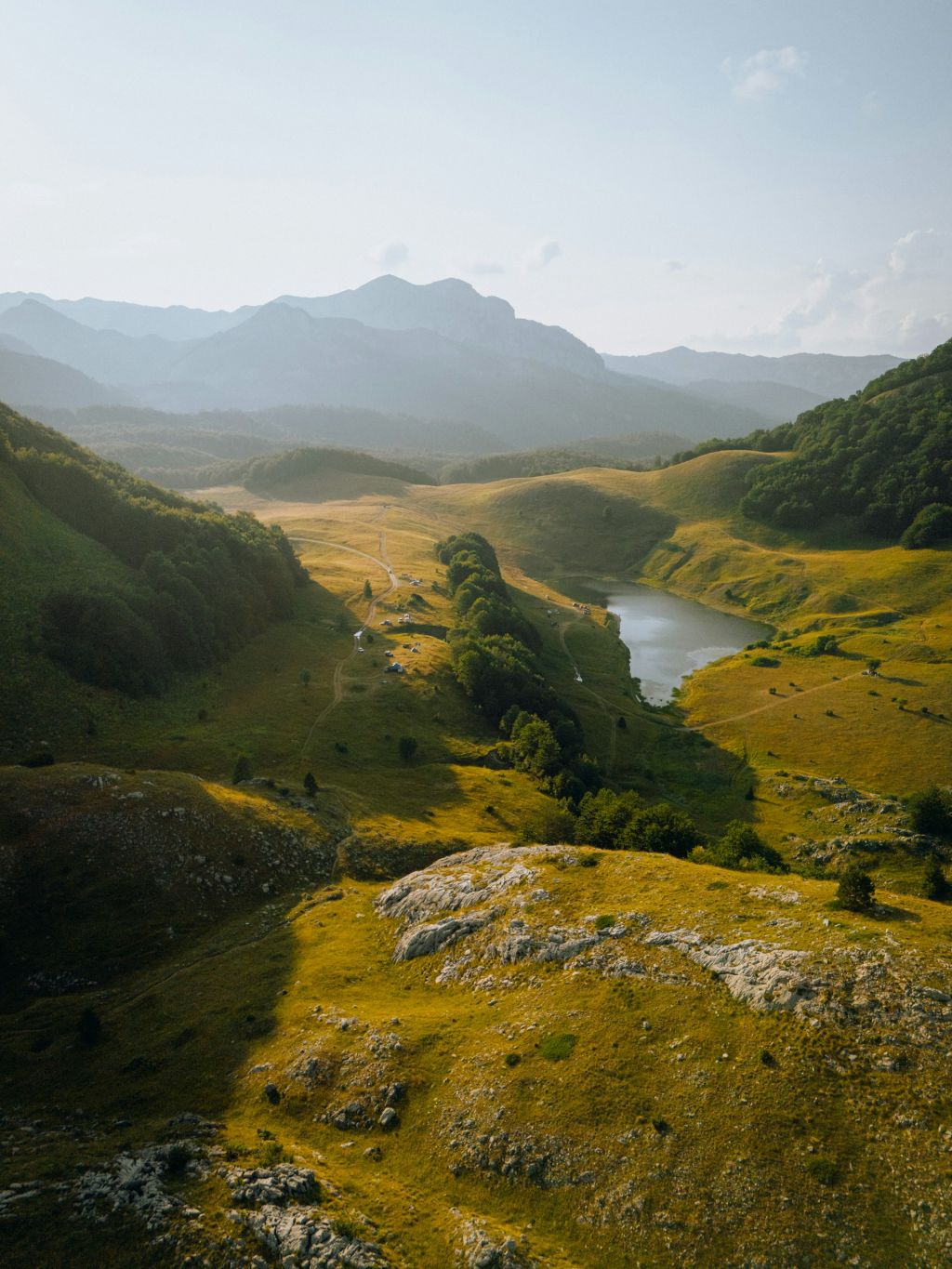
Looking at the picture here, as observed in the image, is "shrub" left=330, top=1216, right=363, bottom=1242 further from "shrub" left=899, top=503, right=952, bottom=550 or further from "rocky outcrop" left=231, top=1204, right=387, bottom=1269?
"shrub" left=899, top=503, right=952, bottom=550

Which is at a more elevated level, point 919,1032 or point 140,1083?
point 919,1032

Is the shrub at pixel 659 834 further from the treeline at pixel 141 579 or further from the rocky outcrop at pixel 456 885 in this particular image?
the treeline at pixel 141 579

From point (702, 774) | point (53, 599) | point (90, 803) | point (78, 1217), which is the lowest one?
point (702, 774)

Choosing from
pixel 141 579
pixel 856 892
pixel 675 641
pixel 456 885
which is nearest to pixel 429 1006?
pixel 456 885

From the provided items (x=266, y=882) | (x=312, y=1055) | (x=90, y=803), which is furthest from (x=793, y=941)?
(x=90, y=803)

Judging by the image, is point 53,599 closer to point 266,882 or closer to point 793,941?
→ point 266,882

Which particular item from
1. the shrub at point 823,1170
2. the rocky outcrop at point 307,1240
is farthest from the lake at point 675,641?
the rocky outcrop at point 307,1240

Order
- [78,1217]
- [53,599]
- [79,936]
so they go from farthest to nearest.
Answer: [53,599] → [79,936] → [78,1217]

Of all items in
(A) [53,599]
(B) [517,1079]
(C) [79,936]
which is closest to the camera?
(B) [517,1079]
